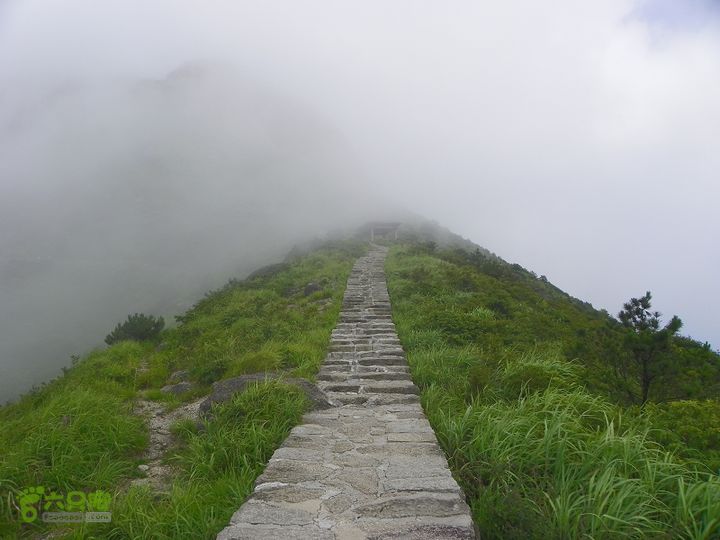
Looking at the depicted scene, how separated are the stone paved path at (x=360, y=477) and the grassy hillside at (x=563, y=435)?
275 mm

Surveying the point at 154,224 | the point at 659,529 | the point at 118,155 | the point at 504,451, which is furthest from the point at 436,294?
the point at 118,155

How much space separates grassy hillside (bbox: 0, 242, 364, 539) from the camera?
10.9 feet

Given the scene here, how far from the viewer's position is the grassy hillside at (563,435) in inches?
105

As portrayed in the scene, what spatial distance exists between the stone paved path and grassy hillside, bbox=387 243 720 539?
27cm

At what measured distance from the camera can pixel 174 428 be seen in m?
5.33

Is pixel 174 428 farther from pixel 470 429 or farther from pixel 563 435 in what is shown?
pixel 563 435

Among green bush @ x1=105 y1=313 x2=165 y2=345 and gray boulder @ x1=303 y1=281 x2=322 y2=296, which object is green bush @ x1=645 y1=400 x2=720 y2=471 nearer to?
gray boulder @ x1=303 y1=281 x2=322 y2=296

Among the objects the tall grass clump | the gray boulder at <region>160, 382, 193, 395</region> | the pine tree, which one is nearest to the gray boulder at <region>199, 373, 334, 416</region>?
the tall grass clump

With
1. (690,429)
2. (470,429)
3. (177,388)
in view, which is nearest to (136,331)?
(177,388)

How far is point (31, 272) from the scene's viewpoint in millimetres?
32562

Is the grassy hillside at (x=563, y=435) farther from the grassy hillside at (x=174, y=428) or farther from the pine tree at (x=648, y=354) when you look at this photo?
the grassy hillside at (x=174, y=428)

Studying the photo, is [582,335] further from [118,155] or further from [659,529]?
[118,155]

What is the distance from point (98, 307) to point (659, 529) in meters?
29.0

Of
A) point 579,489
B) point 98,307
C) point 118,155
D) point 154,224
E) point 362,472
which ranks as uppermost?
point 118,155
